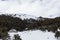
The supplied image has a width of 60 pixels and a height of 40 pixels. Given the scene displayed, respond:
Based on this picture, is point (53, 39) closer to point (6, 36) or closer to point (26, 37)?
point (26, 37)

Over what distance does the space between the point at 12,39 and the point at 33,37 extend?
3542 millimetres

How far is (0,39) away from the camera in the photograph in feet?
89.1

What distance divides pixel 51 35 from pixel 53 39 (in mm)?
2131

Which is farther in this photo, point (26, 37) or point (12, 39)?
point (26, 37)

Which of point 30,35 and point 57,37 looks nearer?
point 57,37

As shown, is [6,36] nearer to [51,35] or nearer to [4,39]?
[4,39]

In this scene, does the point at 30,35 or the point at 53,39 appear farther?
the point at 30,35

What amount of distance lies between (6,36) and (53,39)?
22.0 feet

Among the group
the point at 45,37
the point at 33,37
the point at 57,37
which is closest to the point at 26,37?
the point at 33,37

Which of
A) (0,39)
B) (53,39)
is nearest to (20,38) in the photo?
(0,39)

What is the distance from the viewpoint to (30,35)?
29984 millimetres

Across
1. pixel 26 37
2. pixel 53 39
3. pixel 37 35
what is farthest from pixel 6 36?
pixel 53 39

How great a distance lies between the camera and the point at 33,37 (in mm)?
28953

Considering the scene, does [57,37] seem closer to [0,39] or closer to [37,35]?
[37,35]
